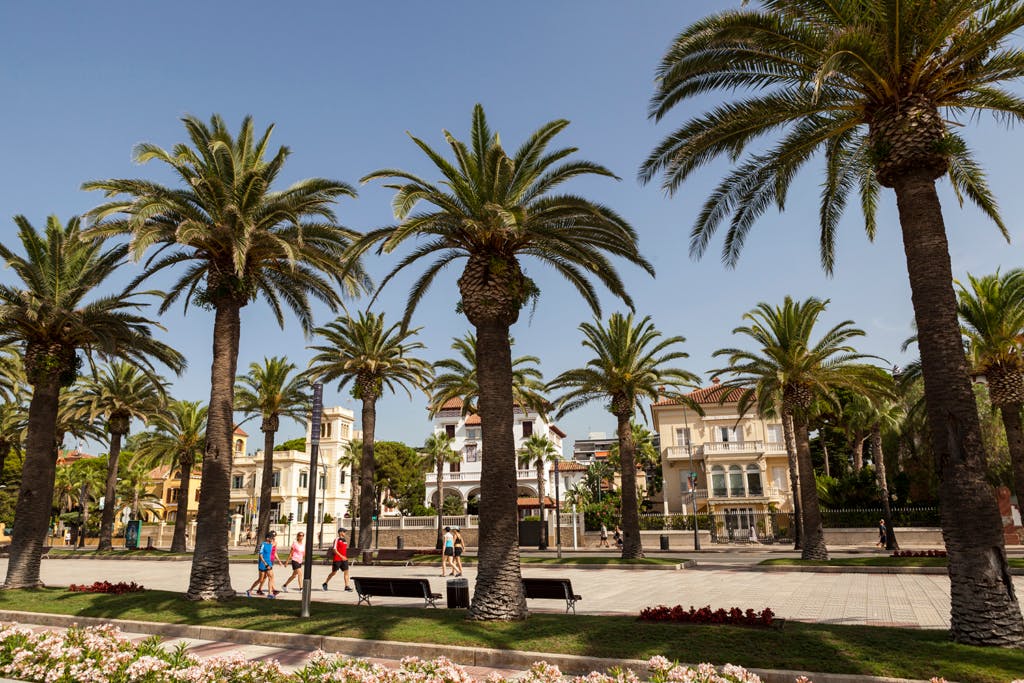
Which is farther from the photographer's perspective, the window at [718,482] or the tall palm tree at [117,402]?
the window at [718,482]

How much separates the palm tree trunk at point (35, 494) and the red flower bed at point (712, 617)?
54.3 feet

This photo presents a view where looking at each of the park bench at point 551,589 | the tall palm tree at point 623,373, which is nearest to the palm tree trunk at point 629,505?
the tall palm tree at point 623,373

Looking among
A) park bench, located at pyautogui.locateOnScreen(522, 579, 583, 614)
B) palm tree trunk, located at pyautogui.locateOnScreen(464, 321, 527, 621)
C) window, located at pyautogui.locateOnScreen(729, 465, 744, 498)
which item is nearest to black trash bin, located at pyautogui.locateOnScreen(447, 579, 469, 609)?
park bench, located at pyautogui.locateOnScreen(522, 579, 583, 614)

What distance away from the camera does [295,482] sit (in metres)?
72.3

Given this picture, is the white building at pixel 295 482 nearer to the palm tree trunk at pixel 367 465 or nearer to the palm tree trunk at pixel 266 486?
the palm tree trunk at pixel 266 486

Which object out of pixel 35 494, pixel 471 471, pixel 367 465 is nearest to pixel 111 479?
pixel 367 465

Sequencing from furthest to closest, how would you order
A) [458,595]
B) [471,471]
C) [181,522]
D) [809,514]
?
[471,471] < [181,522] < [809,514] < [458,595]

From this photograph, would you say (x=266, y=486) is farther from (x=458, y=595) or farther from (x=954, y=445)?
(x=954, y=445)

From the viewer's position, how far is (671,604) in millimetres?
15438

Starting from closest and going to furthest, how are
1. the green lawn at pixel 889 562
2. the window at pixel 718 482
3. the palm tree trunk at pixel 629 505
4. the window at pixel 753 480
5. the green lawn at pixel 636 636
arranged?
the green lawn at pixel 636 636 < the green lawn at pixel 889 562 < the palm tree trunk at pixel 629 505 < the window at pixel 753 480 < the window at pixel 718 482

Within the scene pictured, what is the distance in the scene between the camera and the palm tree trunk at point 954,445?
29.7 feet

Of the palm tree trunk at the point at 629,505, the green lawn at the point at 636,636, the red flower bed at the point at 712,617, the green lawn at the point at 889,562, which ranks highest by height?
the palm tree trunk at the point at 629,505

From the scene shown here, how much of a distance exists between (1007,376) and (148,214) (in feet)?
92.5

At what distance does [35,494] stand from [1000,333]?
3202 cm
